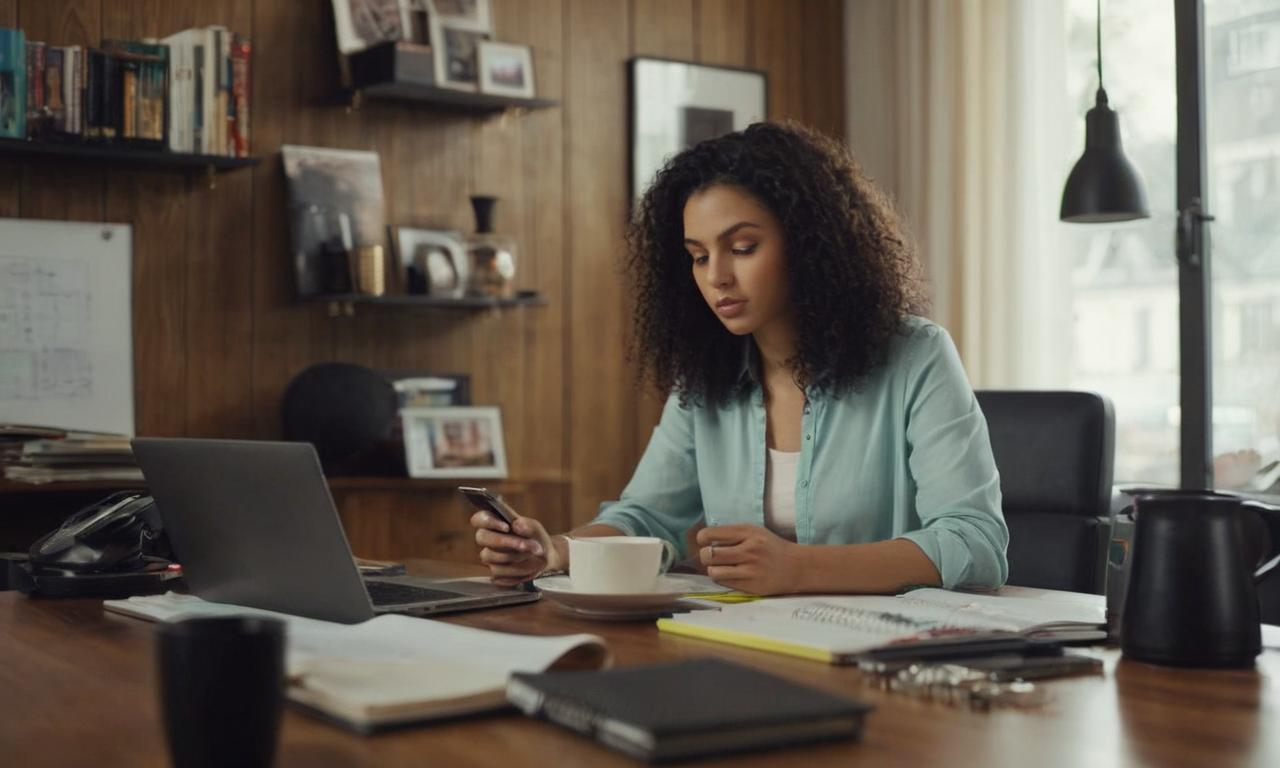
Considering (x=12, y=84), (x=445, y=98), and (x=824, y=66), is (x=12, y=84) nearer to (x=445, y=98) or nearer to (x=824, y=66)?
(x=445, y=98)

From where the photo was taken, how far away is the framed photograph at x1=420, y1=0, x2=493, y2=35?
362cm

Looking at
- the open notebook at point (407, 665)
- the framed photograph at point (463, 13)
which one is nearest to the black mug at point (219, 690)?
the open notebook at point (407, 665)

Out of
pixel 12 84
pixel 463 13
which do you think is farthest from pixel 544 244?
pixel 12 84

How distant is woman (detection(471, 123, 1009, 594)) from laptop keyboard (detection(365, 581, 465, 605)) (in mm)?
252

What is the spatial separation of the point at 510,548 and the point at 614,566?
1.00 ft

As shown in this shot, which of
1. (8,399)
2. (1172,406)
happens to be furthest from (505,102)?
(1172,406)

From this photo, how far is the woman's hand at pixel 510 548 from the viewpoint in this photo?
161cm

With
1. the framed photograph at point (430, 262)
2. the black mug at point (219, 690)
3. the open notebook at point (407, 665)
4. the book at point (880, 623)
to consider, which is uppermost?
the framed photograph at point (430, 262)

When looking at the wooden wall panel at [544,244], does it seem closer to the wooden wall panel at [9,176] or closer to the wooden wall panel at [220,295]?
the wooden wall panel at [220,295]

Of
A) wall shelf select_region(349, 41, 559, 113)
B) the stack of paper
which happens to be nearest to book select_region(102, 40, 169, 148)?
wall shelf select_region(349, 41, 559, 113)

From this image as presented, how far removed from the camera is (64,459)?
2.89 m

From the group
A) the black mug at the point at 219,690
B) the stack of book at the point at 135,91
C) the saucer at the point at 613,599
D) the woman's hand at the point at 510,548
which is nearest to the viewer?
the black mug at the point at 219,690

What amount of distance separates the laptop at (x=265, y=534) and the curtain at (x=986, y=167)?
111 inches

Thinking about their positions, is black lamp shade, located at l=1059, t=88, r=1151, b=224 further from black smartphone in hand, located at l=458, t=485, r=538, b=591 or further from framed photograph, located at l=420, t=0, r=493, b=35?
black smartphone in hand, located at l=458, t=485, r=538, b=591
